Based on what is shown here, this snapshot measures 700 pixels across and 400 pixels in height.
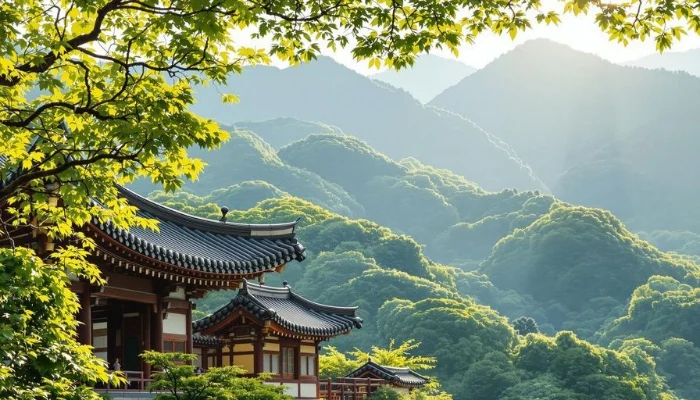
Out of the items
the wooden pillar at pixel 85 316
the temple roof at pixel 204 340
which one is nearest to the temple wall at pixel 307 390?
the temple roof at pixel 204 340

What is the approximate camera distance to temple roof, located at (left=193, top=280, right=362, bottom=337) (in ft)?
86.5

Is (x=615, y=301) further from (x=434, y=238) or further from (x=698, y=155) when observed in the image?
(x=698, y=155)

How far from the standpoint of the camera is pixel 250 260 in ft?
69.4

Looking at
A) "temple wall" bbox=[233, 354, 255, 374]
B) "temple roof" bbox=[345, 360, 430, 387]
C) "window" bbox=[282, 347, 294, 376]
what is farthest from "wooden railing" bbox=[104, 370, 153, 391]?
"temple roof" bbox=[345, 360, 430, 387]

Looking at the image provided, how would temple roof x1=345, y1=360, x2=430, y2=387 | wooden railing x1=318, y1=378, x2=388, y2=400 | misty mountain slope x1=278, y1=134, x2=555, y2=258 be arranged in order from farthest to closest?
misty mountain slope x1=278, y1=134, x2=555, y2=258, temple roof x1=345, y1=360, x2=430, y2=387, wooden railing x1=318, y1=378, x2=388, y2=400

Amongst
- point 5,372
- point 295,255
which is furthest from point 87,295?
point 5,372

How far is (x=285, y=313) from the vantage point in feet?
94.4

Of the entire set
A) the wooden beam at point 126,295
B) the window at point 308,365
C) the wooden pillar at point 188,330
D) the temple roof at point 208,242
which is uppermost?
the temple roof at point 208,242

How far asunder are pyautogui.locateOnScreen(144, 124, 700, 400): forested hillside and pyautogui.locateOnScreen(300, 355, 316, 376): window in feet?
103

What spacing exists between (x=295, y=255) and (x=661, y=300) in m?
72.4

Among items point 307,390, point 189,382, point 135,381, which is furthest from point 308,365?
point 189,382

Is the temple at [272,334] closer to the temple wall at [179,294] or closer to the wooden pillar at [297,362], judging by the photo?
the wooden pillar at [297,362]

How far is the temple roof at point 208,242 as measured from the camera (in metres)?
18.9

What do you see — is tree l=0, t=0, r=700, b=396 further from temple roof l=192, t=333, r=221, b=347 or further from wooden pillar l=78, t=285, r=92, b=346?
temple roof l=192, t=333, r=221, b=347
